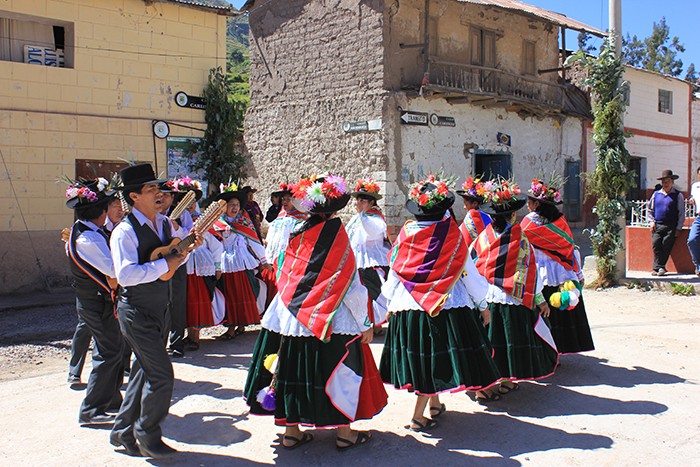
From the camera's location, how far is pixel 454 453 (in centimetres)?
447

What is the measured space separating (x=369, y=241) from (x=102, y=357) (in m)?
3.71

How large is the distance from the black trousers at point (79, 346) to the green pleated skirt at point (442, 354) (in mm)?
2918

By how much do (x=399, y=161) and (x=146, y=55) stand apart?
21.1ft

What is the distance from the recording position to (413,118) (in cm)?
1602

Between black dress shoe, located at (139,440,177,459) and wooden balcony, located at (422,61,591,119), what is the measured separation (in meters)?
12.8

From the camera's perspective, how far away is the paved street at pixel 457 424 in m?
4.41

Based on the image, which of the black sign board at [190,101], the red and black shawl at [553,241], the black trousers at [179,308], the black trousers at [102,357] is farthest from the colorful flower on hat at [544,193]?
the black sign board at [190,101]

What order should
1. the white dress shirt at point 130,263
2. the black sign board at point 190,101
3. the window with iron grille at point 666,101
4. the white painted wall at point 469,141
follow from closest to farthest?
the white dress shirt at point 130,263, the black sign board at point 190,101, the white painted wall at point 469,141, the window with iron grille at point 666,101

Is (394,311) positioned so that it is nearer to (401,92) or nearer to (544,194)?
(544,194)

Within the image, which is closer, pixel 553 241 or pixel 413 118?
pixel 553 241

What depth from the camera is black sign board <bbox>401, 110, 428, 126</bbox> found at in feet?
51.9

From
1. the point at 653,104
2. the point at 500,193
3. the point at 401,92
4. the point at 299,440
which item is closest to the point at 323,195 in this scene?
the point at 299,440

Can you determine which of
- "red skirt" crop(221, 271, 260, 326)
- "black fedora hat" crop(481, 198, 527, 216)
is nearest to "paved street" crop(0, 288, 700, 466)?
"red skirt" crop(221, 271, 260, 326)

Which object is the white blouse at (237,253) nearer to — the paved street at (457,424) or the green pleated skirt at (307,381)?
the paved street at (457,424)
